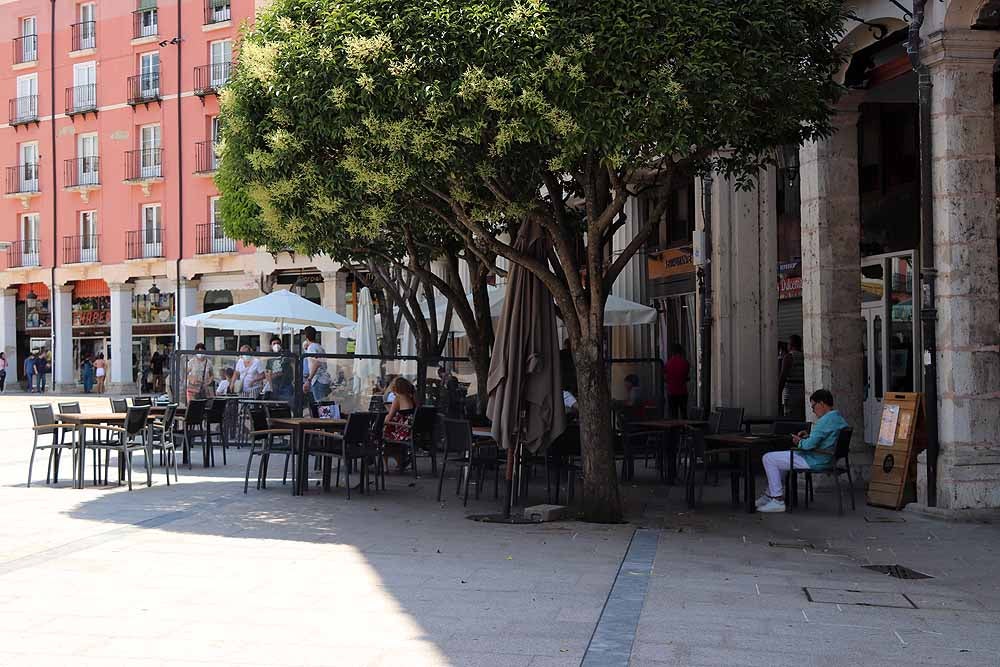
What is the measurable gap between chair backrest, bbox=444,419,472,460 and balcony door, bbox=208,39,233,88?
108ft

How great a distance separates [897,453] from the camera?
1202 cm

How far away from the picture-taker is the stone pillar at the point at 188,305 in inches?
1694

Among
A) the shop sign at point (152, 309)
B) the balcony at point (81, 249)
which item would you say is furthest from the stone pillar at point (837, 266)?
the balcony at point (81, 249)

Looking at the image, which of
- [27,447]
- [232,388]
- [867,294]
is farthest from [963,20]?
[27,447]

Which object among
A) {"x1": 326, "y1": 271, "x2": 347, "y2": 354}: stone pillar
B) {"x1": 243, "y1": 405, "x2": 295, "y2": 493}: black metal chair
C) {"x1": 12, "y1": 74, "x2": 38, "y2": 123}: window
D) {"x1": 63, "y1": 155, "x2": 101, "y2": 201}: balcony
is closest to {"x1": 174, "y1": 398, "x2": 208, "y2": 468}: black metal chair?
{"x1": 243, "y1": 405, "x2": 295, "y2": 493}: black metal chair

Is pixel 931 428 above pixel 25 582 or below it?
above

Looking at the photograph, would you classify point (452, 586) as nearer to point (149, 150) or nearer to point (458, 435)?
point (458, 435)

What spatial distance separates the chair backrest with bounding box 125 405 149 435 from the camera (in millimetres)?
12859

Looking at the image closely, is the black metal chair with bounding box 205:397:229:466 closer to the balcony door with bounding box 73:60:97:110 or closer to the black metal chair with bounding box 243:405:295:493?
the black metal chair with bounding box 243:405:295:493

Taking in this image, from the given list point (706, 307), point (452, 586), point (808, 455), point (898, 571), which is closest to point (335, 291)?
point (706, 307)

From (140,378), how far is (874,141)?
99.7 ft

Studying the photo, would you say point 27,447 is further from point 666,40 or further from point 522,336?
point 666,40

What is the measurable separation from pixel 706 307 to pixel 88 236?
33.6 m

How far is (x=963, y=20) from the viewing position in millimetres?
11117
